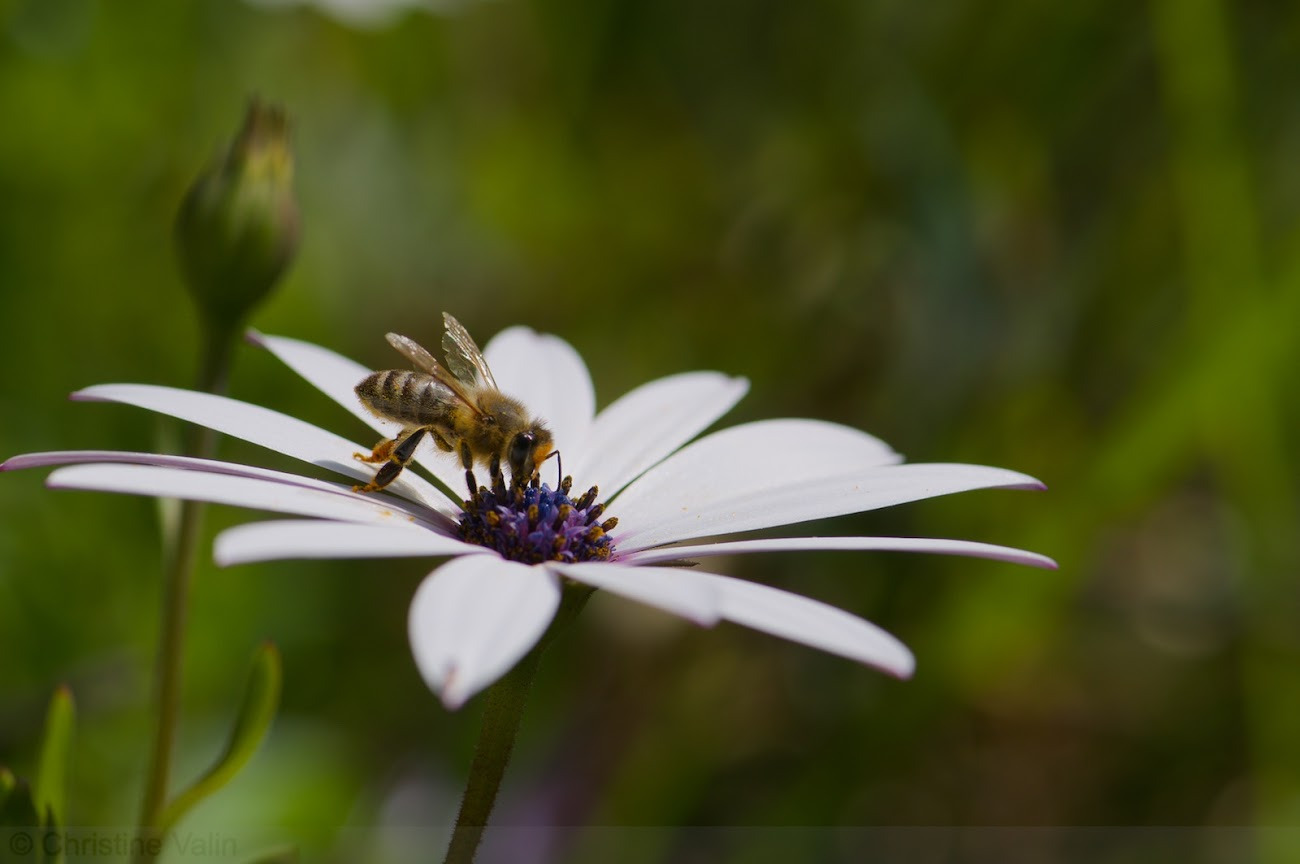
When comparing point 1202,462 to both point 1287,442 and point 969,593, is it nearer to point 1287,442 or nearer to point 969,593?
point 1287,442

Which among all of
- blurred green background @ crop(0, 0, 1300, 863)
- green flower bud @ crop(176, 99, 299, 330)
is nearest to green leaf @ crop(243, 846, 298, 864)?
green flower bud @ crop(176, 99, 299, 330)

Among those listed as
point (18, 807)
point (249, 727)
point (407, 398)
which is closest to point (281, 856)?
point (249, 727)

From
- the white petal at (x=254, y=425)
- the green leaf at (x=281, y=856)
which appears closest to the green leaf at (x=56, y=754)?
the green leaf at (x=281, y=856)

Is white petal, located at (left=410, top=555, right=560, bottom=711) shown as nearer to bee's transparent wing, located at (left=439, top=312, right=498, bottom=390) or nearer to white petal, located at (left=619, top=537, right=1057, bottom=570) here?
white petal, located at (left=619, top=537, right=1057, bottom=570)

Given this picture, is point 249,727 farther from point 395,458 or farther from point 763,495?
point 763,495

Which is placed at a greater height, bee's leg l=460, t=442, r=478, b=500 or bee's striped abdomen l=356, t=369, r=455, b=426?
bee's striped abdomen l=356, t=369, r=455, b=426

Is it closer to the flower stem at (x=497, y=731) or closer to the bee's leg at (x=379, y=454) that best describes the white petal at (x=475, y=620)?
the flower stem at (x=497, y=731)
